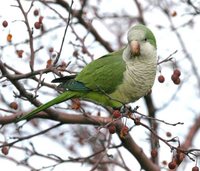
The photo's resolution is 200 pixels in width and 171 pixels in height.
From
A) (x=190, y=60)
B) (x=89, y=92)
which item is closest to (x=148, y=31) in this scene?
(x=89, y=92)

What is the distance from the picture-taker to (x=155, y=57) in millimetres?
4445

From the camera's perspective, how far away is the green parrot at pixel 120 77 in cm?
429

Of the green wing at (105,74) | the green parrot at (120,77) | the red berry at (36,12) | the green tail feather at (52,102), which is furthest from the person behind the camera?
the red berry at (36,12)

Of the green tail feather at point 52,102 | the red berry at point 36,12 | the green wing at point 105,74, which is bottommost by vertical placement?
the green tail feather at point 52,102

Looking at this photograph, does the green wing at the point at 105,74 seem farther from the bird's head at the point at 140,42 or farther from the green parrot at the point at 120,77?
the bird's head at the point at 140,42

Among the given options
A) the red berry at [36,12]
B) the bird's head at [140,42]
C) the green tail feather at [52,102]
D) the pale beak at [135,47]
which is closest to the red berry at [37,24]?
the red berry at [36,12]

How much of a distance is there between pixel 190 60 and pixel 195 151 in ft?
16.1

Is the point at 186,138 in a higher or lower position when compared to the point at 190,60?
lower

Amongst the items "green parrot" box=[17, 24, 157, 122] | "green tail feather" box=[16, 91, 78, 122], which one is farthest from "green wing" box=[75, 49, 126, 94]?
"green tail feather" box=[16, 91, 78, 122]

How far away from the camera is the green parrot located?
4.29 meters

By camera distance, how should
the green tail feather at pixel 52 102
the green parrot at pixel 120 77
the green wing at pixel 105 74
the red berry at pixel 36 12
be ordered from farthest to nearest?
the red berry at pixel 36 12 < the green wing at pixel 105 74 < the green parrot at pixel 120 77 < the green tail feather at pixel 52 102

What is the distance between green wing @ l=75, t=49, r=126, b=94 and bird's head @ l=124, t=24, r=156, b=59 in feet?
0.51

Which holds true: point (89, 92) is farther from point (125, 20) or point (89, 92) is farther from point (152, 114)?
point (125, 20)

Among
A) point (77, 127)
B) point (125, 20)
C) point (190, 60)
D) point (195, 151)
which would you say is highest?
point (125, 20)
